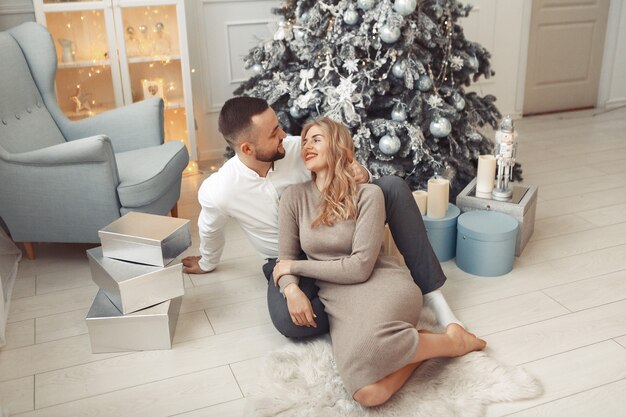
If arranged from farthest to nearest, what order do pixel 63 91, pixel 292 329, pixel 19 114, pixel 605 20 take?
pixel 605 20, pixel 63 91, pixel 19 114, pixel 292 329

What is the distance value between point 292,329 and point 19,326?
103cm

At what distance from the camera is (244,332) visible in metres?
2.23

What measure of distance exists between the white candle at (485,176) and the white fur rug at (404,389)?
944 mm

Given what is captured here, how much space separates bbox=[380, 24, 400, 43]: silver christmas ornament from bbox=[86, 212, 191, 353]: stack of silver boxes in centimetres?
130

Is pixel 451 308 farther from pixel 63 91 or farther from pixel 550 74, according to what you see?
pixel 550 74

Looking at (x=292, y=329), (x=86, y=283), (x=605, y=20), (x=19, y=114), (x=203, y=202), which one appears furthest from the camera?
(x=605, y=20)

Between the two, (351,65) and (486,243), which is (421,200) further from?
(351,65)

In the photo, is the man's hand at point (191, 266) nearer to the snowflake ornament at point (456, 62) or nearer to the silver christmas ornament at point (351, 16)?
the silver christmas ornament at point (351, 16)

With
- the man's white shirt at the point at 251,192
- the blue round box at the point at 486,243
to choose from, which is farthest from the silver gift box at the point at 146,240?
the blue round box at the point at 486,243

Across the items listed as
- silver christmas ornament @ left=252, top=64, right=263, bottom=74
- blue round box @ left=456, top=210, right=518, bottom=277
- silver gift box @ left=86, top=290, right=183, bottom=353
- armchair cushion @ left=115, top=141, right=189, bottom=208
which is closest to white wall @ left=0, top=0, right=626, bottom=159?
silver christmas ornament @ left=252, top=64, right=263, bottom=74

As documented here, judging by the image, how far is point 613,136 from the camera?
4.40 meters

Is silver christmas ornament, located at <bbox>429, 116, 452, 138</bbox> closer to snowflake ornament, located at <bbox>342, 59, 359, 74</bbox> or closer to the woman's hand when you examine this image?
snowflake ornament, located at <bbox>342, 59, 359, 74</bbox>

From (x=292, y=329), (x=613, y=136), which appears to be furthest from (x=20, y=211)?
(x=613, y=136)

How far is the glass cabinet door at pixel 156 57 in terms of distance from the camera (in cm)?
351
